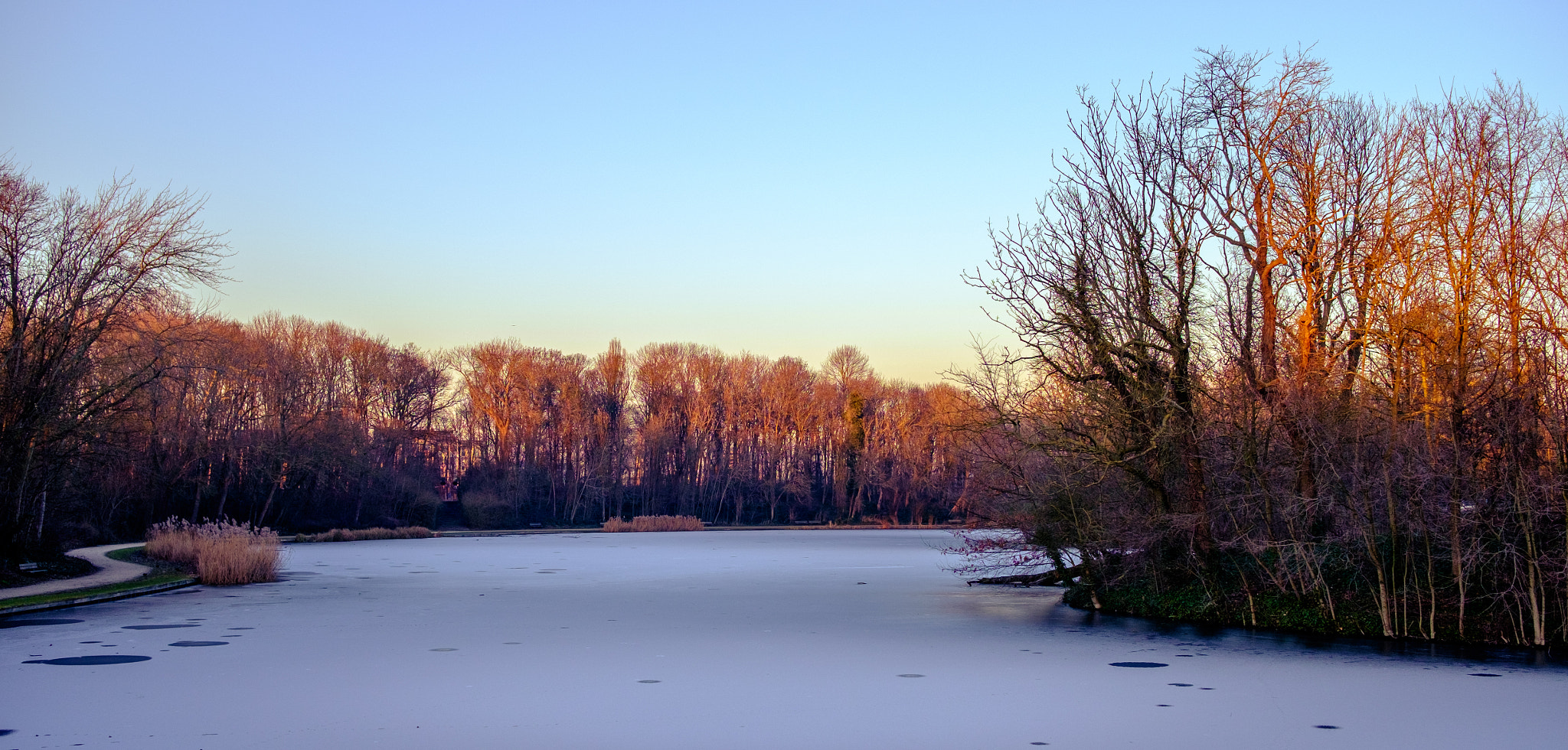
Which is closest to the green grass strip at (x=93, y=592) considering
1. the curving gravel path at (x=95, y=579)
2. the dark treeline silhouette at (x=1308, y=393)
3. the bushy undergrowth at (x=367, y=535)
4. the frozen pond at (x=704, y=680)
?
the curving gravel path at (x=95, y=579)

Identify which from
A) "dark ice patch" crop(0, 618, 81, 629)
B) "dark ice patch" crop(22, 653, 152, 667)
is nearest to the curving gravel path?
"dark ice patch" crop(0, 618, 81, 629)

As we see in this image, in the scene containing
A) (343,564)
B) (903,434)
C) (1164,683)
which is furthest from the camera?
(903,434)

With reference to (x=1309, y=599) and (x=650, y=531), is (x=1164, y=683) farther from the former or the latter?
(x=650, y=531)

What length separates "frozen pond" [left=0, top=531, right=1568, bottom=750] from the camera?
330 inches

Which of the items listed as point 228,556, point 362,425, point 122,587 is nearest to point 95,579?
point 122,587

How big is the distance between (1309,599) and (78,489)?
26.2 meters

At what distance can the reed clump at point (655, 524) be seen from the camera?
54.7m

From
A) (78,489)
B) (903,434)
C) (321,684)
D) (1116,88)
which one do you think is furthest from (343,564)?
(903,434)

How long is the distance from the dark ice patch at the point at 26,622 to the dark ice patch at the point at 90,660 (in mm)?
3559

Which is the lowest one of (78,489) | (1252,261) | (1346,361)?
(78,489)

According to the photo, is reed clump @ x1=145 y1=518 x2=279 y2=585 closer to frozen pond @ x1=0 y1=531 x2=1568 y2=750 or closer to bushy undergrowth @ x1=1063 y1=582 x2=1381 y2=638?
frozen pond @ x1=0 y1=531 x2=1568 y2=750

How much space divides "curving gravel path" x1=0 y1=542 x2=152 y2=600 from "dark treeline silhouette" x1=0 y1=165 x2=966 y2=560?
129cm

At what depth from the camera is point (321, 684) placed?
10383 millimetres

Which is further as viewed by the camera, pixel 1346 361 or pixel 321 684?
pixel 1346 361
